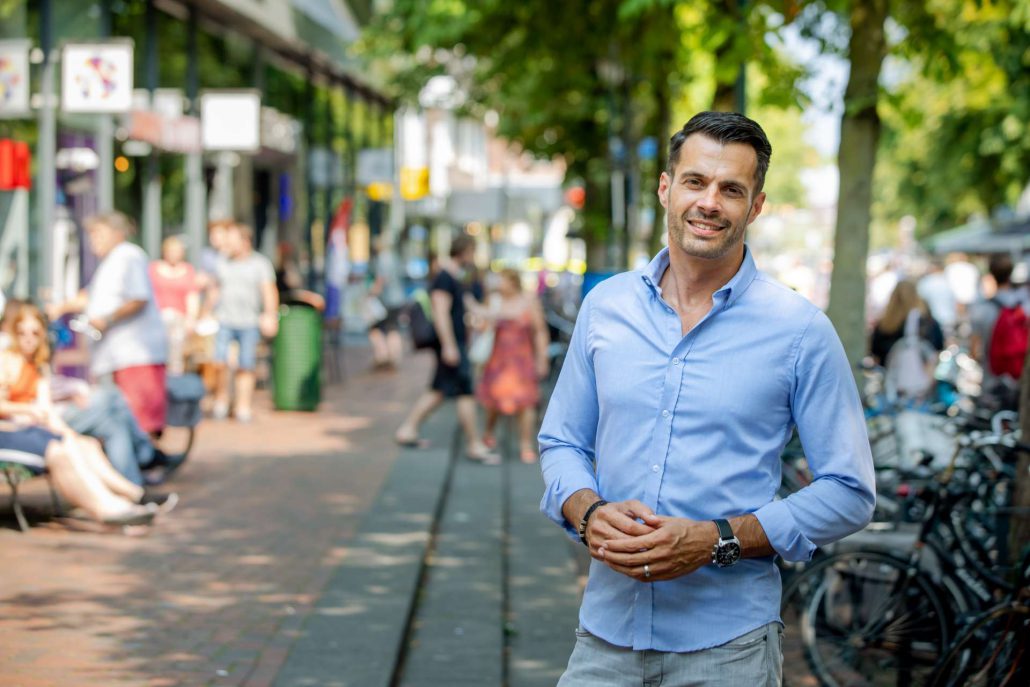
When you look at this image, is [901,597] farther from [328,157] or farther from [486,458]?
[328,157]

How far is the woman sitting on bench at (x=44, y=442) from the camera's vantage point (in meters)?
8.27

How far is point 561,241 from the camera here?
1721 inches

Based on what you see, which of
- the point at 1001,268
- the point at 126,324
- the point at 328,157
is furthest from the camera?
the point at 328,157

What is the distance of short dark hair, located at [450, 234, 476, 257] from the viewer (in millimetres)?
12984

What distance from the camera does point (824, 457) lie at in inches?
116

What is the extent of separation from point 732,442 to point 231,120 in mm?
17493

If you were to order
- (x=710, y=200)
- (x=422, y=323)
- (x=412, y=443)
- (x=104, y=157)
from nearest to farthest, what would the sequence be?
(x=710, y=200), (x=412, y=443), (x=422, y=323), (x=104, y=157)

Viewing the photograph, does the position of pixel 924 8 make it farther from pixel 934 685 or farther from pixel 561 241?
pixel 561 241

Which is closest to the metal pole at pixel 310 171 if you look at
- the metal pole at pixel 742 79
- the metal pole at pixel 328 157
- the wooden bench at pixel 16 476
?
the metal pole at pixel 328 157

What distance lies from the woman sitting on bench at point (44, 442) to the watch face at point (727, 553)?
6130 millimetres

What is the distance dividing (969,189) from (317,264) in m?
14.8

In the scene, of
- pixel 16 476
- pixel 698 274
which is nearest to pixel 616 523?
pixel 698 274

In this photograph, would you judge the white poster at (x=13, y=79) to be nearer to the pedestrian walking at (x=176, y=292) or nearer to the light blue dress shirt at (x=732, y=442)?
the pedestrian walking at (x=176, y=292)

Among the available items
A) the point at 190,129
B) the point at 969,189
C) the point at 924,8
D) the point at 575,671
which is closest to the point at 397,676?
the point at 575,671
